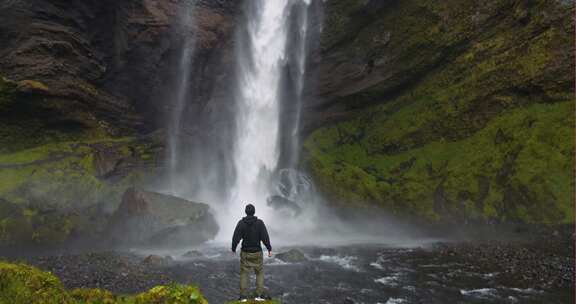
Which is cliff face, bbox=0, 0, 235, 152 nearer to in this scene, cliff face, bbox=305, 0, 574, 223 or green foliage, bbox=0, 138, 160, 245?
green foliage, bbox=0, 138, 160, 245

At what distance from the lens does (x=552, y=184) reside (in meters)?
28.8

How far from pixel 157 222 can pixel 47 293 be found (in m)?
25.8

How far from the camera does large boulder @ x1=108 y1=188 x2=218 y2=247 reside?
30.8m

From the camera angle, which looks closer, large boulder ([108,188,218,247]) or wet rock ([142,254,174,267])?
wet rock ([142,254,174,267])

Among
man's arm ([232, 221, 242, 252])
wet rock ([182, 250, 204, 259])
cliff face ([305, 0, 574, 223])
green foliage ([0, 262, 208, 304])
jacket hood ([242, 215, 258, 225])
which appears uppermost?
cliff face ([305, 0, 574, 223])

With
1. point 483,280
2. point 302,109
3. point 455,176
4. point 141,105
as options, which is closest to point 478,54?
point 455,176

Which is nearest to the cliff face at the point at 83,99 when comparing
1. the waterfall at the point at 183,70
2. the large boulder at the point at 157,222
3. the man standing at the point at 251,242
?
the waterfall at the point at 183,70

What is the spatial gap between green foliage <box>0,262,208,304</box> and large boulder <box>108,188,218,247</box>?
24734 millimetres

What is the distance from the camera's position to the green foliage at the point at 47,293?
6.04 m

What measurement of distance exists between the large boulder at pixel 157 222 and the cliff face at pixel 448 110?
14352 mm

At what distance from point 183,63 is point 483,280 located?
41.9 m

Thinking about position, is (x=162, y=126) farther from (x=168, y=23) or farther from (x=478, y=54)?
(x=478, y=54)

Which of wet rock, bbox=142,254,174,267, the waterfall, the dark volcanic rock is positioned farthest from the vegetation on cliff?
the dark volcanic rock

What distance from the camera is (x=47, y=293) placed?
6316 millimetres
